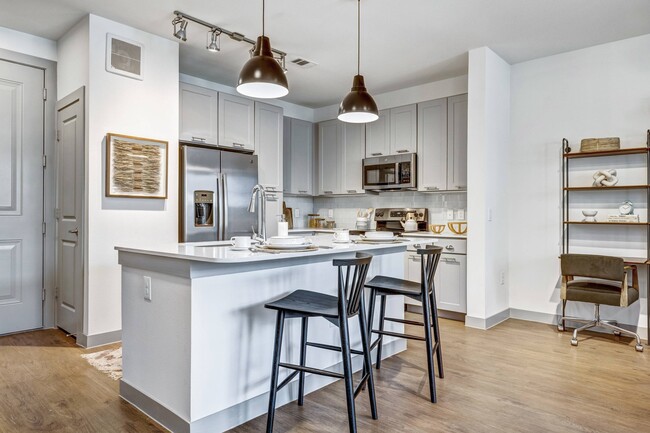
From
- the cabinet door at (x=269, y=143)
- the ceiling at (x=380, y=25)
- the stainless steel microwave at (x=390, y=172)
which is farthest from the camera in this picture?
the cabinet door at (x=269, y=143)

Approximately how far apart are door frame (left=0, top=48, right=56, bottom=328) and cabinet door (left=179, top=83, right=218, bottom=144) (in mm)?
1163

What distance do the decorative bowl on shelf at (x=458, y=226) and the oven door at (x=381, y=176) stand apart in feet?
2.79

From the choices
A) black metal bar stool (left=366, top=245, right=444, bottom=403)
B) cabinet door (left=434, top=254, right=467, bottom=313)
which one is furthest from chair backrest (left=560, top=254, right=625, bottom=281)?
black metal bar stool (left=366, top=245, right=444, bottom=403)

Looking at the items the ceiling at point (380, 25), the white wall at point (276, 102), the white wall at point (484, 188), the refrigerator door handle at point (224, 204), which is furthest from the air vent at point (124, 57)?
the white wall at point (484, 188)

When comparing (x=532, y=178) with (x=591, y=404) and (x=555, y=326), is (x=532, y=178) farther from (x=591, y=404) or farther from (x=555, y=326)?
(x=591, y=404)

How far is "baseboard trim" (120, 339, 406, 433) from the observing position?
201cm

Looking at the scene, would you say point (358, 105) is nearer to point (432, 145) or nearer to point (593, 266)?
point (432, 145)

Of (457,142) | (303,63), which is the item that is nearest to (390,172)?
(457,142)

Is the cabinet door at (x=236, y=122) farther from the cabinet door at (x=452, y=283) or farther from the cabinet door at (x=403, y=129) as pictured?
the cabinet door at (x=452, y=283)

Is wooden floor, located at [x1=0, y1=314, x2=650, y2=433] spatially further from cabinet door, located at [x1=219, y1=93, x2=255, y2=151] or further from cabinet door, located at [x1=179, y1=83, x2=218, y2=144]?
cabinet door, located at [x1=219, y1=93, x2=255, y2=151]

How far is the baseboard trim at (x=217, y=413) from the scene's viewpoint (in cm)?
201

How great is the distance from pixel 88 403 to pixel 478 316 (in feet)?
10.9

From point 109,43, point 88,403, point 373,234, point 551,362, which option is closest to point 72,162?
point 109,43

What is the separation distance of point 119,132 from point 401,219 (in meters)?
3.40
